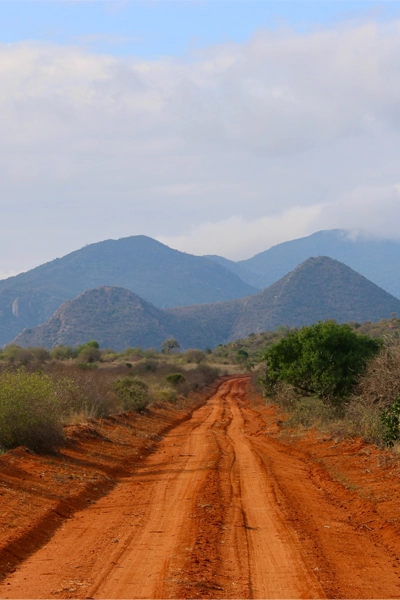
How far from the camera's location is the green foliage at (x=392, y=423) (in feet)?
51.0

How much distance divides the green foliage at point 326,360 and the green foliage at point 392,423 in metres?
7.63

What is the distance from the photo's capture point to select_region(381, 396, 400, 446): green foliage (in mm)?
15555

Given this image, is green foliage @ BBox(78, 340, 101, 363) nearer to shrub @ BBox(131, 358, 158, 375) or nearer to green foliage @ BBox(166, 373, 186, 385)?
shrub @ BBox(131, 358, 158, 375)

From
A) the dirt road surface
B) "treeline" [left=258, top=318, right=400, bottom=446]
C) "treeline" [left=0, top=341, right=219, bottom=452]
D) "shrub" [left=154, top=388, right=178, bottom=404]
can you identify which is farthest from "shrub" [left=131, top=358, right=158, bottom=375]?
the dirt road surface

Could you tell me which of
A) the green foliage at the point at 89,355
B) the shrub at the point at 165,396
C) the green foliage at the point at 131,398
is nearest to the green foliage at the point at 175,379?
the shrub at the point at 165,396

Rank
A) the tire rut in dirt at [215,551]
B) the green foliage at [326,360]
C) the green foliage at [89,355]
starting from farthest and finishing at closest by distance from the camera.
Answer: the green foliage at [89,355]
the green foliage at [326,360]
the tire rut in dirt at [215,551]

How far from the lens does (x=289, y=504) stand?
11.6 meters

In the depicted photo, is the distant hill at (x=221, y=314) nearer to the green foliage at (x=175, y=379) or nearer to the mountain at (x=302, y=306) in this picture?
the mountain at (x=302, y=306)

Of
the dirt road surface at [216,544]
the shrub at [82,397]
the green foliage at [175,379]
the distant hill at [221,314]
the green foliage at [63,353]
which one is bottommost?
the green foliage at [175,379]

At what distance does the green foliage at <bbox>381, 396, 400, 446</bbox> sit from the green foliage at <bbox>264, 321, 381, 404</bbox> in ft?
25.0

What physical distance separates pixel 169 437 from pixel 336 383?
6.75 m

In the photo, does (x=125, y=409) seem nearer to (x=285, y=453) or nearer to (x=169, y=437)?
(x=169, y=437)

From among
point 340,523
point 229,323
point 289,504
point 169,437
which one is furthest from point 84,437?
point 229,323

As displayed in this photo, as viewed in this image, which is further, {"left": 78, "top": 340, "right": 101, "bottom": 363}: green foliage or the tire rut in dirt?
{"left": 78, "top": 340, "right": 101, "bottom": 363}: green foliage
